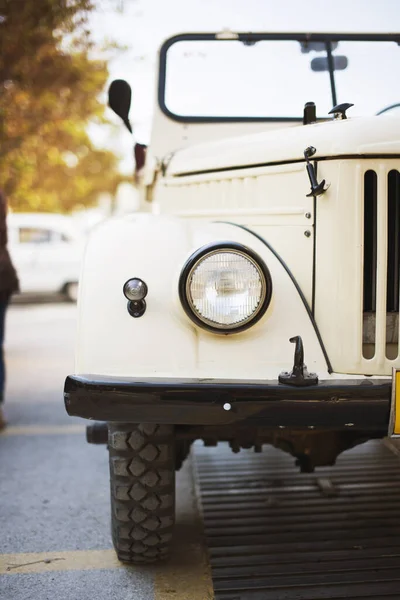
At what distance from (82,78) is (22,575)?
30.2 ft

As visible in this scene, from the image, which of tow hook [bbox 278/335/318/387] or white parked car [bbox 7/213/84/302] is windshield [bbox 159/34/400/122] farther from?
white parked car [bbox 7/213/84/302]

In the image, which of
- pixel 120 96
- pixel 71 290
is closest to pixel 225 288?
pixel 120 96

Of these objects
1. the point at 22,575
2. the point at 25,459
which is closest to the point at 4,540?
the point at 22,575

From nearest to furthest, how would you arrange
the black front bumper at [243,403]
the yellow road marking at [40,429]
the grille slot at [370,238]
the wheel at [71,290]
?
the black front bumper at [243,403]
the grille slot at [370,238]
the yellow road marking at [40,429]
the wheel at [71,290]

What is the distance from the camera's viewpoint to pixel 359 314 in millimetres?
2605

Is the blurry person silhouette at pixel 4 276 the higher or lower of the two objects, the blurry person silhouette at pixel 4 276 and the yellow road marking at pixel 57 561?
the higher

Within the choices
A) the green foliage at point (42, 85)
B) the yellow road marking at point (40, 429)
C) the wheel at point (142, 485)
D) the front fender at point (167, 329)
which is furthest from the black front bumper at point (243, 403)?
the green foliage at point (42, 85)

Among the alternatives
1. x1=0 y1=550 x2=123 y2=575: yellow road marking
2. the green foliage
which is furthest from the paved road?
the green foliage

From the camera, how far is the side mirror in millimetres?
3813

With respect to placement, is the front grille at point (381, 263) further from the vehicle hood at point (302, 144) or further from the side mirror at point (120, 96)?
the side mirror at point (120, 96)

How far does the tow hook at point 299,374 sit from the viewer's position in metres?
2.37

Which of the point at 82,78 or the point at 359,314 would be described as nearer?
the point at 359,314

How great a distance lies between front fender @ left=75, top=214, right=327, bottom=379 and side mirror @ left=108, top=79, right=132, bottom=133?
1366 millimetres

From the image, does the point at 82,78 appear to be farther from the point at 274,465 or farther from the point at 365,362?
the point at 365,362
